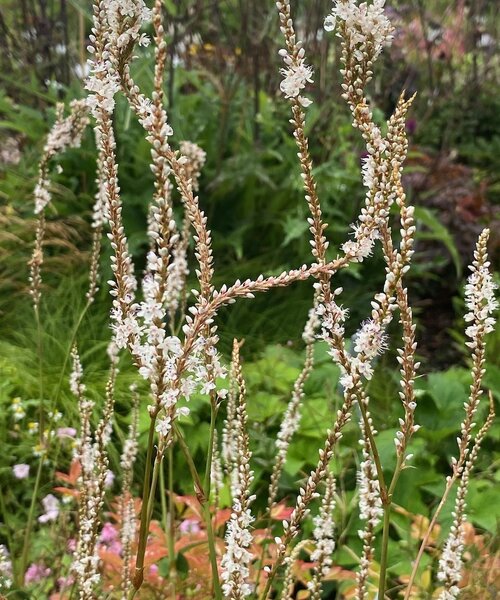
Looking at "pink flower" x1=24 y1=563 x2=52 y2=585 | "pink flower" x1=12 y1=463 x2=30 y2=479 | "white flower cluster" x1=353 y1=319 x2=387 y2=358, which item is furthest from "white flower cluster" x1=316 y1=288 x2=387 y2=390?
"pink flower" x1=12 y1=463 x2=30 y2=479

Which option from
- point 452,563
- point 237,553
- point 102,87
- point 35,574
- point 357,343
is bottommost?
point 35,574

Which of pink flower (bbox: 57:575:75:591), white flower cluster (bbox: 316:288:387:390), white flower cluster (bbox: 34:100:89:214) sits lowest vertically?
pink flower (bbox: 57:575:75:591)

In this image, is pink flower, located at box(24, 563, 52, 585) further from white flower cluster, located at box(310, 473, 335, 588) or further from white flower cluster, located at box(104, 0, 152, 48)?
white flower cluster, located at box(104, 0, 152, 48)

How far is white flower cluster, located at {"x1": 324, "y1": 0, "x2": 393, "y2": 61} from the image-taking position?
1.01 m

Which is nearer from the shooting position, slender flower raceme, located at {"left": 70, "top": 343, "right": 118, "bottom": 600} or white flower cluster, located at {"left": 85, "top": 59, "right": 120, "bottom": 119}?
white flower cluster, located at {"left": 85, "top": 59, "right": 120, "bottom": 119}

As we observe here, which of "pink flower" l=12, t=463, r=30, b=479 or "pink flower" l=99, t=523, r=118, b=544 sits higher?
"pink flower" l=12, t=463, r=30, b=479

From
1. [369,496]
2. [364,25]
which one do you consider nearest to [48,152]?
[364,25]

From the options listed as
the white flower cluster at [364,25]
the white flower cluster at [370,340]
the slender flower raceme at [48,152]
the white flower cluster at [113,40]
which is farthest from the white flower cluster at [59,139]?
the white flower cluster at [370,340]

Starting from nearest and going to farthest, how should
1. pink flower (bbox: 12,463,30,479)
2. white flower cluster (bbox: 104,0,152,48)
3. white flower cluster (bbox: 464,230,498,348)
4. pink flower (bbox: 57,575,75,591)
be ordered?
white flower cluster (bbox: 104,0,152,48), white flower cluster (bbox: 464,230,498,348), pink flower (bbox: 57,575,75,591), pink flower (bbox: 12,463,30,479)

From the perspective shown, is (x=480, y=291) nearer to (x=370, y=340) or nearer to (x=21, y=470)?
(x=370, y=340)

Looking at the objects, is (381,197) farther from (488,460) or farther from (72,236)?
(72,236)

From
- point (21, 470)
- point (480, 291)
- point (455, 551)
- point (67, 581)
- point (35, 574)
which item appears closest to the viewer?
point (480, 291)

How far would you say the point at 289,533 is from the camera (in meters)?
1.02

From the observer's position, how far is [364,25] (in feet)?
3.33
